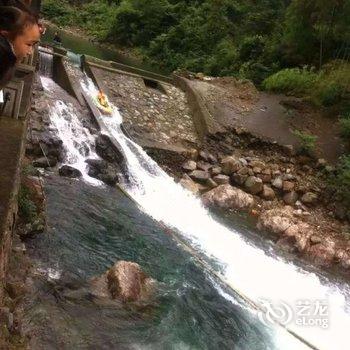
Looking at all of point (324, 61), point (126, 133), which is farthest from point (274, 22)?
point (126, 133)

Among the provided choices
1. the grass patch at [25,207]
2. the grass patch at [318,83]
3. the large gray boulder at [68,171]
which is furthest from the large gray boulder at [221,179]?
the grass patch at [25,207]

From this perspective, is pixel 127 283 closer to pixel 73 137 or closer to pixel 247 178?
pixel 73 137

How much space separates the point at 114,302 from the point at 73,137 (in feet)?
19.9

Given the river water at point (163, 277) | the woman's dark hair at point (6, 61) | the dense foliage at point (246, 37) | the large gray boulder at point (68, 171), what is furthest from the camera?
the dense foliage at point (246, 37)

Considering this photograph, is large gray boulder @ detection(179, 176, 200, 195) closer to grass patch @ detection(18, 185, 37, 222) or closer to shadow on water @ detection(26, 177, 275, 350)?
shadow on water @ detection(26, 177, 275, 350)

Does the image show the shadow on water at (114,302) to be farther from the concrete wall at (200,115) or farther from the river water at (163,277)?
the concrete wall at (200,115)

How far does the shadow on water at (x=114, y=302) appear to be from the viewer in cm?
514

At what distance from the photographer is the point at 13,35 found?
2.09 metres

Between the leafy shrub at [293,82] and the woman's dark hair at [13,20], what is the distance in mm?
15910

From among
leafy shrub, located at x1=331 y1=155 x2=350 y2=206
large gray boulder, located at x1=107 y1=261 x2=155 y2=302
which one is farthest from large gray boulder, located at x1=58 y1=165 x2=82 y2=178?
leafy shrub, located at x1=331 y1=155 x2=350 y2=206

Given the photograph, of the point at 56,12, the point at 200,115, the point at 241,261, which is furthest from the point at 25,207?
the point at 56,12

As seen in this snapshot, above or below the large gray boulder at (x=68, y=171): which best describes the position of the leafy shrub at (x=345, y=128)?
above

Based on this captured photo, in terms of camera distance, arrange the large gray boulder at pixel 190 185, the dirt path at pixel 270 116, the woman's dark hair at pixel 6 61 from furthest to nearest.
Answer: the dirt path at pixel 270 116, the large gray boulder at pixel 190 185, the woman's dark hair at pixel 6 61

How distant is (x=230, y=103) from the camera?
1587cm
